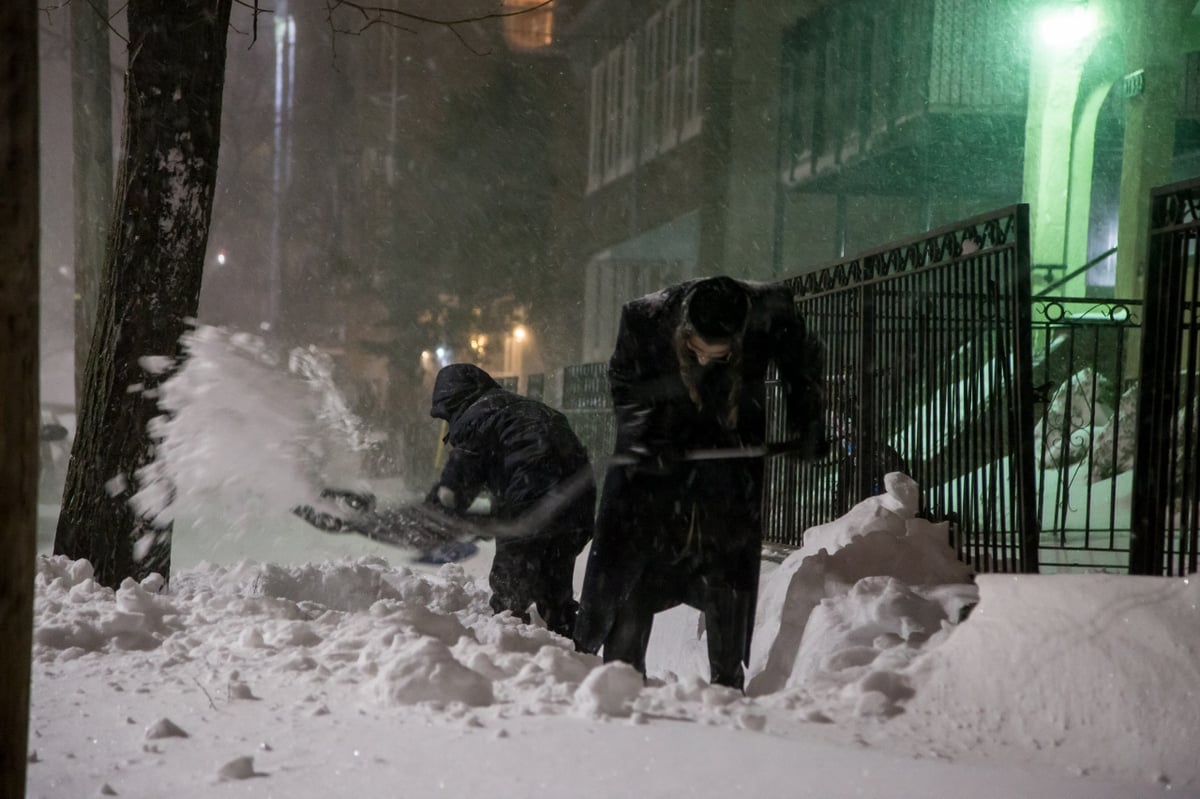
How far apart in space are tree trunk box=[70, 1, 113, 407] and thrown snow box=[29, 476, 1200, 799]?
8.27m

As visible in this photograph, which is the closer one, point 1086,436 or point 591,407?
point 1086,436

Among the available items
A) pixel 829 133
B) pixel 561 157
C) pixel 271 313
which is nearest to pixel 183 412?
pixel 829 133

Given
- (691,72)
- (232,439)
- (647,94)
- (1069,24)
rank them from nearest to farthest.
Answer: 1. (232,439)
2. (1069,24)
3. (691,72)
4. (647,94)

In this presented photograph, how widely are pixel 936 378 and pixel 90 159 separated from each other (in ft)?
32.4

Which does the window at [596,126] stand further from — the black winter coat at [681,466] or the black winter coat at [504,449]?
the black winter coat at [681,466]

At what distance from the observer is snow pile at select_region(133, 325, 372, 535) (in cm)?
672

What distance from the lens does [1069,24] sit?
14945mm

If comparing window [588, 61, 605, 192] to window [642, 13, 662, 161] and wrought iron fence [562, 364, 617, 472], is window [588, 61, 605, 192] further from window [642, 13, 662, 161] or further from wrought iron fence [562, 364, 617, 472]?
wrought iron fence [562, 364, 617, 472]

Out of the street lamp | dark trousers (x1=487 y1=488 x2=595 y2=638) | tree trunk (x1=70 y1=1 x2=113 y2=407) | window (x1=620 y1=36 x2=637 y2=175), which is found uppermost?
window (x1=620 y1=36 x2=637 y2=175)

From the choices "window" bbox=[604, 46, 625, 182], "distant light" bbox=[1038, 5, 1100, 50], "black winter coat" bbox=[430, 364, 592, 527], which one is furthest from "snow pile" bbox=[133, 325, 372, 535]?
"window" bbox=[604, 46, 625, 182]

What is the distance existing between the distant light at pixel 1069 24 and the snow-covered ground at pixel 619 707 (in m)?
12.1

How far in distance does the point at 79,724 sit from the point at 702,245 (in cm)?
2012

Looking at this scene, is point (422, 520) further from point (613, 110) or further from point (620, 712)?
point (613, 110)

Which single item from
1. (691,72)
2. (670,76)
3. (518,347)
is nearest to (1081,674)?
(691,72)
